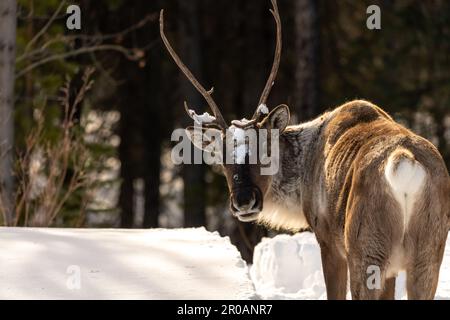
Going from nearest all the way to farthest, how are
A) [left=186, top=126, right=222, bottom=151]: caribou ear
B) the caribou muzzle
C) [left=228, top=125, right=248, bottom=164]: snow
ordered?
the caribou muzzle < [left=228, top=125, right=248, bottom=164]: snow < [left=186, top=126, right=222, bottom=151]: caribou ear

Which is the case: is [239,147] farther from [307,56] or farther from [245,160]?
[307,56]

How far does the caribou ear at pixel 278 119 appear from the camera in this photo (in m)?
8.12

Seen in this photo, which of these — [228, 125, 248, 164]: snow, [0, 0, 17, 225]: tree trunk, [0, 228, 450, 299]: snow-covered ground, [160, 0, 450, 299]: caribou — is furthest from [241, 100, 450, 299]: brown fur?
[0, 0, 17, 225]: tree trunk

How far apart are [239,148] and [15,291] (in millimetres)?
1896

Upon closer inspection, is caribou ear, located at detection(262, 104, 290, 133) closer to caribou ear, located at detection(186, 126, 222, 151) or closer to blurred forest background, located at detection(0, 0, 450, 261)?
caribou ear, located at detection(186, 126, 222, 151)

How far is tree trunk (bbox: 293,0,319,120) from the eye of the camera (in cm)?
1758

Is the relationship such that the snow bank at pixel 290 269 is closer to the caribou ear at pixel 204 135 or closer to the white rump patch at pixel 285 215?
the white rump patch at pixel 285 215

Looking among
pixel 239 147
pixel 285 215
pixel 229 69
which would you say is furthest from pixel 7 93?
pixel 229 69

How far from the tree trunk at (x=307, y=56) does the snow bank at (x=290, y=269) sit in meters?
7.49

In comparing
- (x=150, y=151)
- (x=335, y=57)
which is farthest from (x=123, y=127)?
(x=335, y=57)

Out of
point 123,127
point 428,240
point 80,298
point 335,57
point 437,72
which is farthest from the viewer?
point 437,72

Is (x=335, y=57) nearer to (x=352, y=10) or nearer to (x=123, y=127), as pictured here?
(x=352, y=10)

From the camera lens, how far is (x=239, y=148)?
25.3ft

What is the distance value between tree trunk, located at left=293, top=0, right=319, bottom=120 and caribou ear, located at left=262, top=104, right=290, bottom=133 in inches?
367
